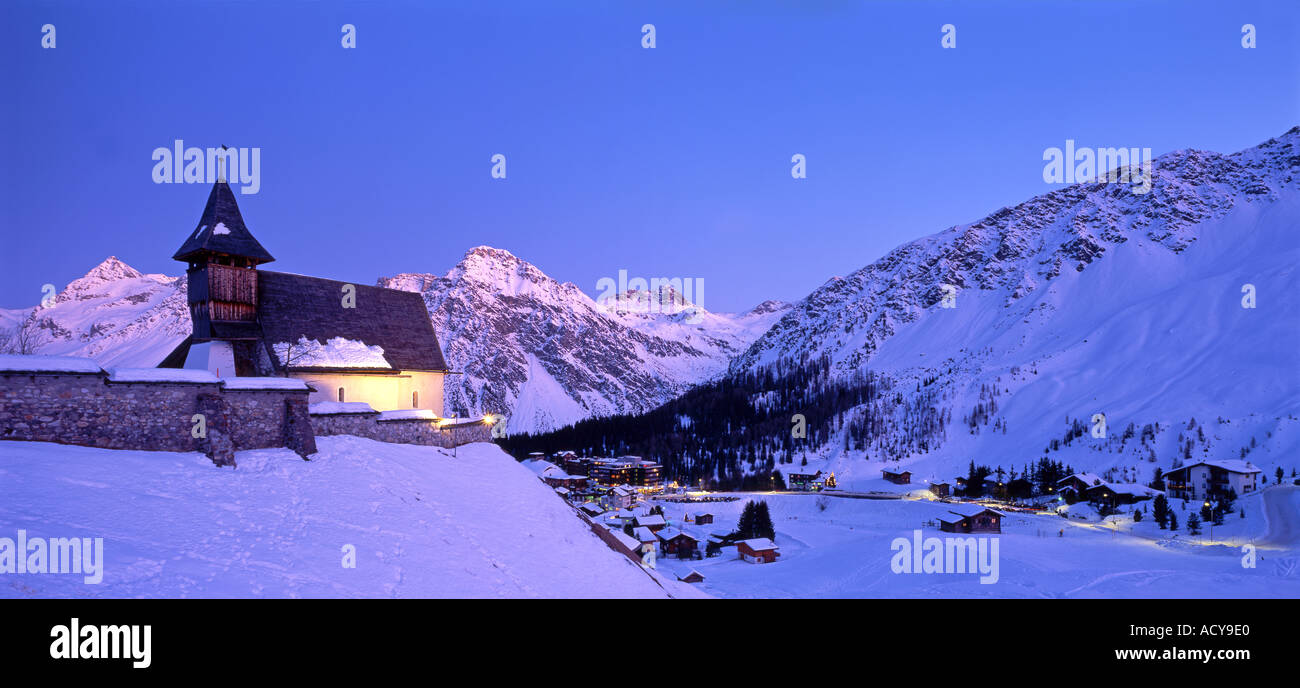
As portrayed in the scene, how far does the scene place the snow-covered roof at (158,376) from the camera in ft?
70.4

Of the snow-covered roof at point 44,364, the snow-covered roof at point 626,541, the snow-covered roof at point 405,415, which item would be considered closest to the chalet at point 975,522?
the snow-covered roof at point 626,541

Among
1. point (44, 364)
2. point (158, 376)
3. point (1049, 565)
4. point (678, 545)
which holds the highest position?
point (44, 364)

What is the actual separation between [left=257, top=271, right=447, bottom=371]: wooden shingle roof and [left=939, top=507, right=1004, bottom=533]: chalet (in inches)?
2471

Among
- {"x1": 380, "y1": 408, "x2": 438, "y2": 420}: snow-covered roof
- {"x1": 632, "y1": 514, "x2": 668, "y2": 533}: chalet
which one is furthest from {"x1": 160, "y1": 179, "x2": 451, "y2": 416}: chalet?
{"x1": 632, "y1": 514, "x2": 668, "y2": 533}: chalet

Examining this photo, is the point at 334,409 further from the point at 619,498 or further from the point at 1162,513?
the point at 1162,513

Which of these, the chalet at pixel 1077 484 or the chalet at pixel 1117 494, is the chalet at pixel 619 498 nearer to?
the chalet at pixel 1077 484

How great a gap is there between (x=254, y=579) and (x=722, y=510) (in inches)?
3923

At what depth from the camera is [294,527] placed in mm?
19266

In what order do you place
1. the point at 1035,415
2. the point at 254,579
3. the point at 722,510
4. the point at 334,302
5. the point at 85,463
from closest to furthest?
the point at 254,579
the point at 85,463
the point at 334,302
the point at 722,510
the point at 1035,415

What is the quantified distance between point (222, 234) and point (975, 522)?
7741 cm

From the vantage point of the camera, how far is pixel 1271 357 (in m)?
150

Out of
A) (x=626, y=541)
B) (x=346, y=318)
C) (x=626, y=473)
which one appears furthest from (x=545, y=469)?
(x=346, y=318)
